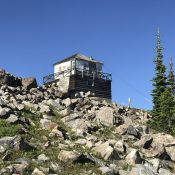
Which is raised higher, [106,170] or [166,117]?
[166,117]

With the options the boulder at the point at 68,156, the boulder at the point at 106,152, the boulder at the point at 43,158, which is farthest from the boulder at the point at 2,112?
the boulder at the point at 68,156

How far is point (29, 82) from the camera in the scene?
44031 millimetres

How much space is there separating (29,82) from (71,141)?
57.4ft

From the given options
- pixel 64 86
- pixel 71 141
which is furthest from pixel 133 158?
pixel 64 86

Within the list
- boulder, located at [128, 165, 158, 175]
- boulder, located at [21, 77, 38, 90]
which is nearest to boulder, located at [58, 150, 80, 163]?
boulder, located at [128, 165, 158, 175]

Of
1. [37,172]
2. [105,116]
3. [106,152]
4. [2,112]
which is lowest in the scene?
[37,172]

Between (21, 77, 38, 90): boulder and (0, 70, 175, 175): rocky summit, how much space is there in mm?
2701

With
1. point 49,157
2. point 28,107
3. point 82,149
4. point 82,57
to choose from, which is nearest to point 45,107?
point 28,107

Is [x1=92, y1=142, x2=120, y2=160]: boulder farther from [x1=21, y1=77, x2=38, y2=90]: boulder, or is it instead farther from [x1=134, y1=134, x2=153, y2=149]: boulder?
[x1=21, y1=77, x2=38, y2=90]: boulder

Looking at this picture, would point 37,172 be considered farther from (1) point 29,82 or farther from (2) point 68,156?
(1) point 29,82

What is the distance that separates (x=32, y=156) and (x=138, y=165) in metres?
5.91

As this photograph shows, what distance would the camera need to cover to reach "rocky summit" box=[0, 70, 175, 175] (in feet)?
74.6

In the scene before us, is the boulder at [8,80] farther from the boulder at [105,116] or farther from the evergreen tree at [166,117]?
the evergreen tree at [166,117]

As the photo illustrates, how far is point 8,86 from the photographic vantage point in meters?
40.7
